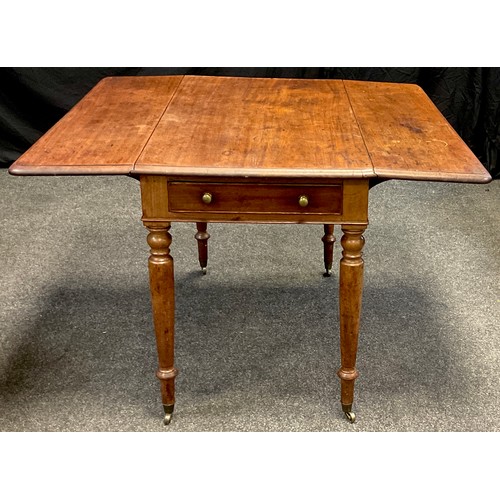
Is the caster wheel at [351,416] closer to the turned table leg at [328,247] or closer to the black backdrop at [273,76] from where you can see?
the turned table leg at [328,247]

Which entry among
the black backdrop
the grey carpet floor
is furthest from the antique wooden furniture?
the black backdrop

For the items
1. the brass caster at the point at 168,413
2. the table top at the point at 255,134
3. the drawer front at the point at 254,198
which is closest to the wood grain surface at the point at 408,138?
the table top at the point at 255,134

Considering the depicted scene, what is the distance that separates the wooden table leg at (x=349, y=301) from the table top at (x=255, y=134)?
169 millimetres

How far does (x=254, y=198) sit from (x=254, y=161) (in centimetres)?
8

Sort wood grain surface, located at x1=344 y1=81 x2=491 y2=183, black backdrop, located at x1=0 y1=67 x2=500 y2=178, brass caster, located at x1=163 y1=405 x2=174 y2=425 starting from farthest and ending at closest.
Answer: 1. black backdrop, located at x1=0 y1=67 x2=500 y2=178
2. brass caster, located at x1=163 y1=405 x2=174 y2=425
3. wood grain surface, located at x1=344 y1=81 x2=491 y2=183

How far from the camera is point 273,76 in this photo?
3.58m

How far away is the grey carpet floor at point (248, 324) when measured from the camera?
6.67ft

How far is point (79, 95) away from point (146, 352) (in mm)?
1821

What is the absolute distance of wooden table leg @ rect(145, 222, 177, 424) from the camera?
5.82 ft

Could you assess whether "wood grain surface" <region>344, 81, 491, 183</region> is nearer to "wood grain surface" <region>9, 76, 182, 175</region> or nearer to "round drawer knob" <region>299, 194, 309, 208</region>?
"round drawer knob" <region>299, 194, 309, 208</region>

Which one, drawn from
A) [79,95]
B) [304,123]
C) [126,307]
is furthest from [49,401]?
[79,95]

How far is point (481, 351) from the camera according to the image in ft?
7.45

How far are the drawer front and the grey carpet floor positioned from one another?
595 mm

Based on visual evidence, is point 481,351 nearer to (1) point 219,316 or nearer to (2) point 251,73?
(1) point 219,316
